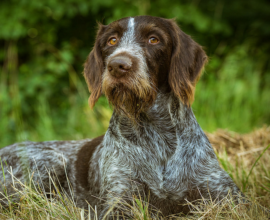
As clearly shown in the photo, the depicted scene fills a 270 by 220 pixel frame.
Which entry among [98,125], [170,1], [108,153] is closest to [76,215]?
[108,153]

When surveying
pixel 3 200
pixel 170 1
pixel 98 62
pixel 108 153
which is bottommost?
pixel 3 200

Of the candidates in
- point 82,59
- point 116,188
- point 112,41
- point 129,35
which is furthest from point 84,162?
point 82,59

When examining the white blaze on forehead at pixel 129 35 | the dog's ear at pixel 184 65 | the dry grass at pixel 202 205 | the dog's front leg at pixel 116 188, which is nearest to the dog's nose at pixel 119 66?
the white blaze on forehead at pixel 129 35

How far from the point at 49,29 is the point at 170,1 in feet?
8.07

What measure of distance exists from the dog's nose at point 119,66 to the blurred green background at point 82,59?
276 centimetres

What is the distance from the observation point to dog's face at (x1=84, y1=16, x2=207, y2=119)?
7.75 feet

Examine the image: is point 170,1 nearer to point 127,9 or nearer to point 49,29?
point 127,9

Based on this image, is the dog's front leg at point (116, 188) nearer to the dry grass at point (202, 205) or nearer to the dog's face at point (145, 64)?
the dry grass at point (202, 205)

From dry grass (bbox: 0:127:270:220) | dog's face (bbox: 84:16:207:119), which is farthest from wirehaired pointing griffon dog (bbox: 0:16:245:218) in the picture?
dry grass (bbox: 0:127:270:220)

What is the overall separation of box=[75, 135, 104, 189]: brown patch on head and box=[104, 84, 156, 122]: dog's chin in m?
0.74

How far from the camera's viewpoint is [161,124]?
2.67m

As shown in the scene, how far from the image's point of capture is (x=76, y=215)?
89.7 inches

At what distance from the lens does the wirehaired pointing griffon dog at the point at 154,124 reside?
2465 mm

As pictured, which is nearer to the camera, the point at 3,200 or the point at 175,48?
the point at 175,48
